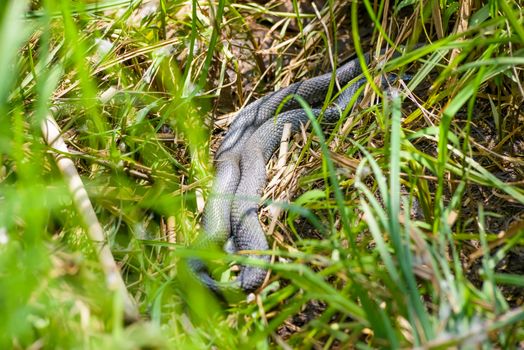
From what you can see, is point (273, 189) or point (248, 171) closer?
point (273, 189)

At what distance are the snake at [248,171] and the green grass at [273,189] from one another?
0.12 metres

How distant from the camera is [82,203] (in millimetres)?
3561

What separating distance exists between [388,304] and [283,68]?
3.01 meters

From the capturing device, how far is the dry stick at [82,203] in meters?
3.05

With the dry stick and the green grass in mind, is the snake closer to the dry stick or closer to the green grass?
the green grass

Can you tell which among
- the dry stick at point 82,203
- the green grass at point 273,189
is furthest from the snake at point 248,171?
the dry stick at point 82,203

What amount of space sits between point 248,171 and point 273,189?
1.43 ft

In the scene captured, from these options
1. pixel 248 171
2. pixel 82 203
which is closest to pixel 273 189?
pixel 248 171

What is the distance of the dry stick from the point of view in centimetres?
305

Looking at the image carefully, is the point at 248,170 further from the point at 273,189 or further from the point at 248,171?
the point at 273,189

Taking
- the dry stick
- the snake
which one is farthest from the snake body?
the dry stick

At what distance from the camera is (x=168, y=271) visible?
3678 millimetres

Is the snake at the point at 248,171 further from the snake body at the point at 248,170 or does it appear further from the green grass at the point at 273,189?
the green grass at the point at 273,189

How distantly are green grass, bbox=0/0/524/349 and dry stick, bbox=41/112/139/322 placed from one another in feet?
0.12
